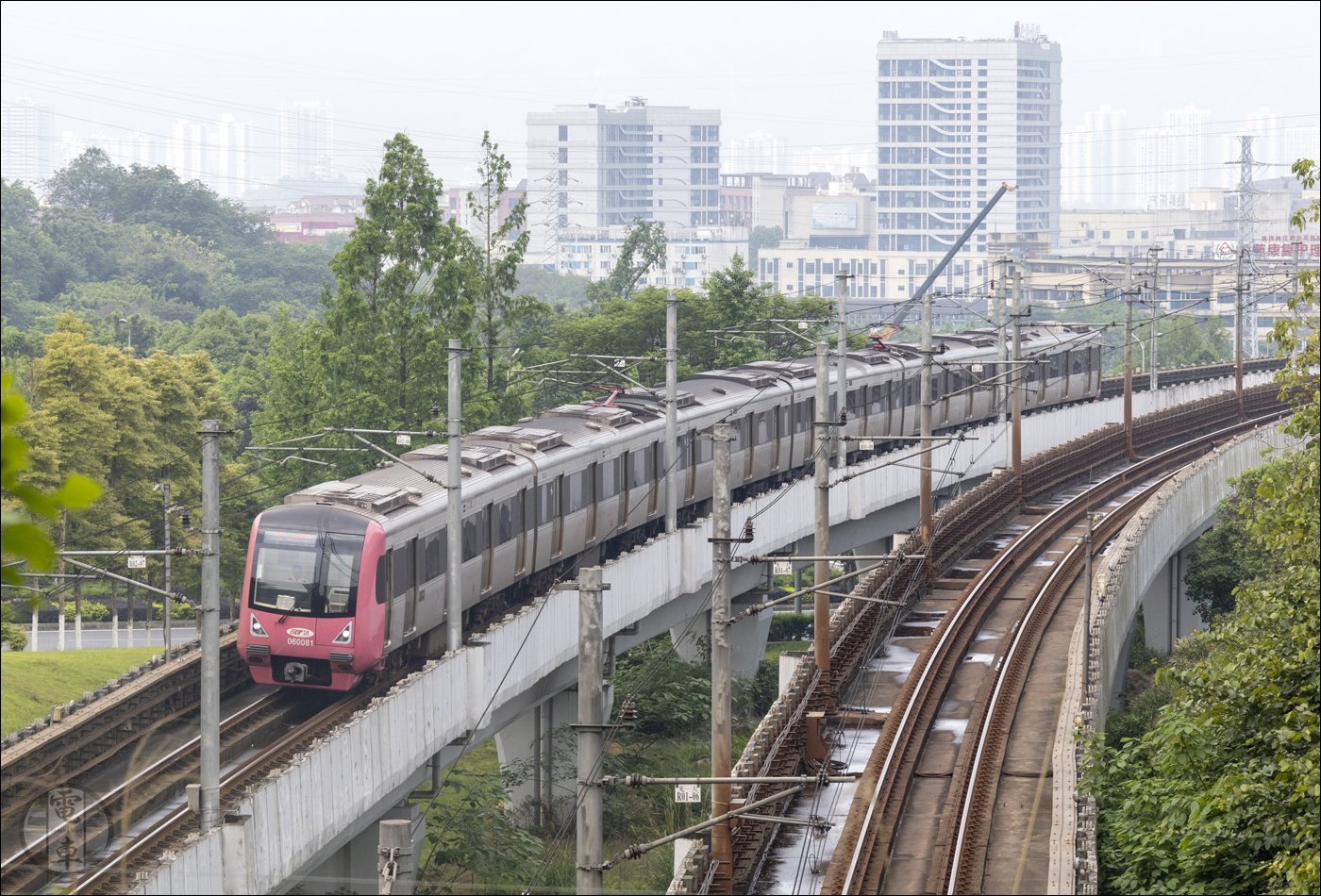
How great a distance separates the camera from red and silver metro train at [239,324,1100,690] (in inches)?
974

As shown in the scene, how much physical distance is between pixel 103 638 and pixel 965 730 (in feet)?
108

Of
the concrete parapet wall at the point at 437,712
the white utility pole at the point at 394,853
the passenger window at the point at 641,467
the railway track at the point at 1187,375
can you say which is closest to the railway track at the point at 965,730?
the concrete parapet wall at the point at 437,712

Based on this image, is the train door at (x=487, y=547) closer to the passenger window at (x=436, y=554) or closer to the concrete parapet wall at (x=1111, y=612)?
the passenger window at (x=436, y=554)

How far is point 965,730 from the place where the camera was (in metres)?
28.9

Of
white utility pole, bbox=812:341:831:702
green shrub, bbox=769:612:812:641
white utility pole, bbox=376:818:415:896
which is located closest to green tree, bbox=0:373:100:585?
white utility pole, bbox=376:818:415:896

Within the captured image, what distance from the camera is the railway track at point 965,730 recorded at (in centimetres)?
2216

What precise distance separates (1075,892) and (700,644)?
26948 millimetres

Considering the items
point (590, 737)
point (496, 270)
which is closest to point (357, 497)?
point (590, 737)

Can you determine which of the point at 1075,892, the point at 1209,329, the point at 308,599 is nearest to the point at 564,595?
the point at 308,599

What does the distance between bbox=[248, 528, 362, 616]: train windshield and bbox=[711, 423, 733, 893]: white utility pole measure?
24.0 feet

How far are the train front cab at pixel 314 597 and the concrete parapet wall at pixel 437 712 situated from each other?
1846 mm

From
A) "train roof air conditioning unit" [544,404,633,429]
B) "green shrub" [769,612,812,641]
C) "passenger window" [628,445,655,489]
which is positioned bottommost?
"green shrub" [769,612,812,641]

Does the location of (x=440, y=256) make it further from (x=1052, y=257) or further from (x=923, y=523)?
(x=1052, y=257)

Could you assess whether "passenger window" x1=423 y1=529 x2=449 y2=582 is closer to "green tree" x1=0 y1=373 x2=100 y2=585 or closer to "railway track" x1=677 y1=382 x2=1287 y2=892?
"railway track" x1=677 y1=382 x2=1287 y2=892
